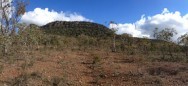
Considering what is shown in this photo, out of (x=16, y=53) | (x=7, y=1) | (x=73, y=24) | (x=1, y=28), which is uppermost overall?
(x=73, y=24)

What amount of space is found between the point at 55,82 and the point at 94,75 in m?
3.65

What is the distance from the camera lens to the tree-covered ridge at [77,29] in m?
79.9

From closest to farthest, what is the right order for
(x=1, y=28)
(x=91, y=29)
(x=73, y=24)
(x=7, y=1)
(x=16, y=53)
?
(x=16, y=53)
(x=1, y=28)
(x=7, y=1)
(x=91, y=29)
(x=73, y=24)

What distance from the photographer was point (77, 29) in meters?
85.1

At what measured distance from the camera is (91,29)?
279 ft

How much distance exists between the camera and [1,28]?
19.9 meters

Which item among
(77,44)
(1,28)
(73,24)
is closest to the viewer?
(1,28)

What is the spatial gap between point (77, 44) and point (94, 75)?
34.8 m

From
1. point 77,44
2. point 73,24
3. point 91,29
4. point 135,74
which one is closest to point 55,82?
point 135,74

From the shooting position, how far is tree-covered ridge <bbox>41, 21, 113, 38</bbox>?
7988cm

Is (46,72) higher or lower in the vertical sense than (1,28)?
lower

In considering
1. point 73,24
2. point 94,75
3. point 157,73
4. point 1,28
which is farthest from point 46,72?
point 73,24

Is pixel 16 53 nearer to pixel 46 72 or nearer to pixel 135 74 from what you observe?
pixel 46 72

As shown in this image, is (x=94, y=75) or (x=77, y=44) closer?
(x=94, y=75)
